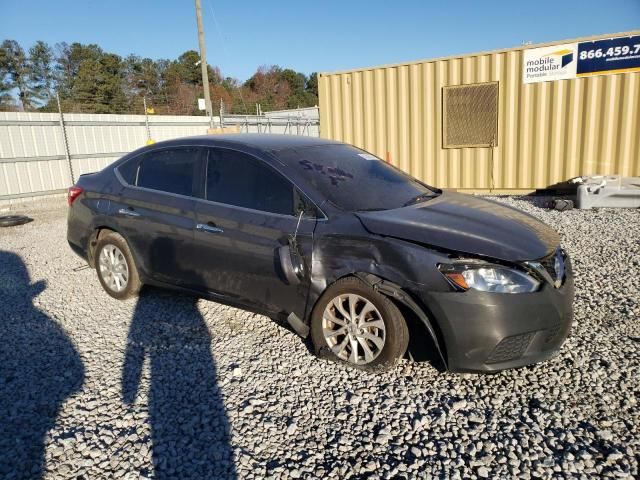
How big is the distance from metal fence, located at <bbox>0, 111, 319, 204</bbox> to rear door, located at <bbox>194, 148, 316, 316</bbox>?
36.2 feet

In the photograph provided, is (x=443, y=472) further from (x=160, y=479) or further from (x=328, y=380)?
(x=160, y=479)

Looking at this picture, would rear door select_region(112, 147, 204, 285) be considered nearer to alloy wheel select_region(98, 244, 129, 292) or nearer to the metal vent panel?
alloy wheel select_region(98, 244, 129, 292)

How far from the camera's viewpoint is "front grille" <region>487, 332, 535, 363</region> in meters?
2.70

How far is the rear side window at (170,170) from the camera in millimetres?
4062

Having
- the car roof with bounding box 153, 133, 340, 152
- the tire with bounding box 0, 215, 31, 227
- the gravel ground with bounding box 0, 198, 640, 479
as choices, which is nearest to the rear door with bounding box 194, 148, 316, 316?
the car roof with bounding box 153, 133, 340, 152

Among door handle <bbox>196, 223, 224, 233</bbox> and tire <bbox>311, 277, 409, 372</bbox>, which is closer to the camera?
tire <bbox>311, 277, 409, 372</bbox>

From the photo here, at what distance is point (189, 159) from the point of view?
411 centimetres

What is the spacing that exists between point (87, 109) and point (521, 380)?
31123 mm

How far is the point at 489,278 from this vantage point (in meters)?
2.70

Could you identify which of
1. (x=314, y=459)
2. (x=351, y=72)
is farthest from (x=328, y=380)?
(x=351, y=72)

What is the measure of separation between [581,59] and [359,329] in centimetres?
800

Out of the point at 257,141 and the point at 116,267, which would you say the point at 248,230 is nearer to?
the point at 257,141

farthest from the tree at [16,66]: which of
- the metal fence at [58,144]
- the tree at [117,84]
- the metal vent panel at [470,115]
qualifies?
the metal vent panel at [470,115]

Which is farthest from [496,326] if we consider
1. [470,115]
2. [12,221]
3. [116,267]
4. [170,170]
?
[12,221]
